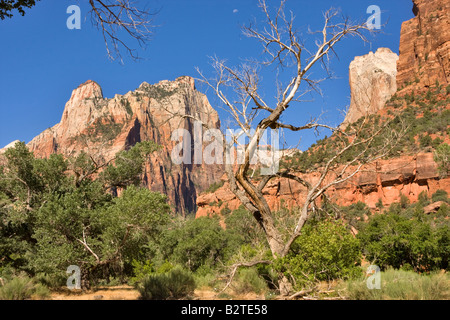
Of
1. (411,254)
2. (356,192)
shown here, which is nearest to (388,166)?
(356,192)

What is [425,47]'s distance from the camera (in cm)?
7062

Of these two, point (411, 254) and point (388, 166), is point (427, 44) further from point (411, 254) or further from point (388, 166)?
point (411, 254)

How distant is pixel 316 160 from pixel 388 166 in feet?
38.4

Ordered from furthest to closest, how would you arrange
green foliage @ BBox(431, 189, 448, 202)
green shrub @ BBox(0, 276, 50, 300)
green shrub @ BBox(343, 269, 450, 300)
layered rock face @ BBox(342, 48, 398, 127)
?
1. layered rock face @ BBox(342, 48, 398, 127)
2. green foliage @ BBox(431, 189, 448, 202)
3. green shrub @ BBox(0, 276, 50, 300)
4. green shrub @ BBox(343, 269, 450, 300)

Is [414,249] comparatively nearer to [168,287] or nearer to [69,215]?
[168,287]

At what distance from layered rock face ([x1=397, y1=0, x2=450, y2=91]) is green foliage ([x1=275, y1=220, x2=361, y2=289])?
206 ft

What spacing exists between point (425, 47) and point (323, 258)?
78.8 meters

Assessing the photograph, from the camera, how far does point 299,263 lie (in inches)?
290

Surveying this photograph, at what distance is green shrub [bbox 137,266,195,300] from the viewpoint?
10.3m

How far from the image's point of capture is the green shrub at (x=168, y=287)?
1031 centimetres

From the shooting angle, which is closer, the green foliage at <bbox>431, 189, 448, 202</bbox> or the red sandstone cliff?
the green foliage at <bbox>431, 189, 448, 202</bbox>

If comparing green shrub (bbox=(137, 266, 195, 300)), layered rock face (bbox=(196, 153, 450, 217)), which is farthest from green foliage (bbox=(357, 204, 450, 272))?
layered rock face (bbox=(196, 153, 450, 217))

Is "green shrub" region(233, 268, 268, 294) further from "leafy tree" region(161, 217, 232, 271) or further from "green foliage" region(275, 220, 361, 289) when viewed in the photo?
"leafy tree" region(161, 217, 232, 271)
